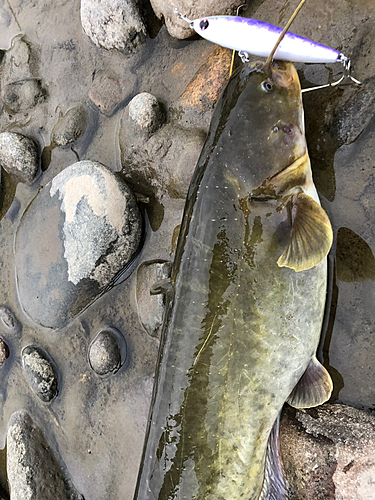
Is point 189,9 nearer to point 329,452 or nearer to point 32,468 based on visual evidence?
point 329,452

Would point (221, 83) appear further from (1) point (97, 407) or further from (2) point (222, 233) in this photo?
(1) point (97, 407)

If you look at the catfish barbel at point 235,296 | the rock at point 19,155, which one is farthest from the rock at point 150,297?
the rock at point 19,155

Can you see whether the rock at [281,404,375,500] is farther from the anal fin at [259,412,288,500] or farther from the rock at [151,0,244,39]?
the rock at [151,0,244,39]

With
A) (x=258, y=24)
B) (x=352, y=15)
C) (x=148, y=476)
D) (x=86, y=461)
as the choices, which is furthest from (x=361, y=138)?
(x=86, y=461)

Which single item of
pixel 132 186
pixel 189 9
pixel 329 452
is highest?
pixel 189 9

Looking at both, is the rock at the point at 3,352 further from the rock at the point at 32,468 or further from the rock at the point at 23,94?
the rock at the point at 23,94

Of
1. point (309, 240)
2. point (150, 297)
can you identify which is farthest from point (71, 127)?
point (309, 240)

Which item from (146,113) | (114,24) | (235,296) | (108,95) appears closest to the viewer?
(235,296)
